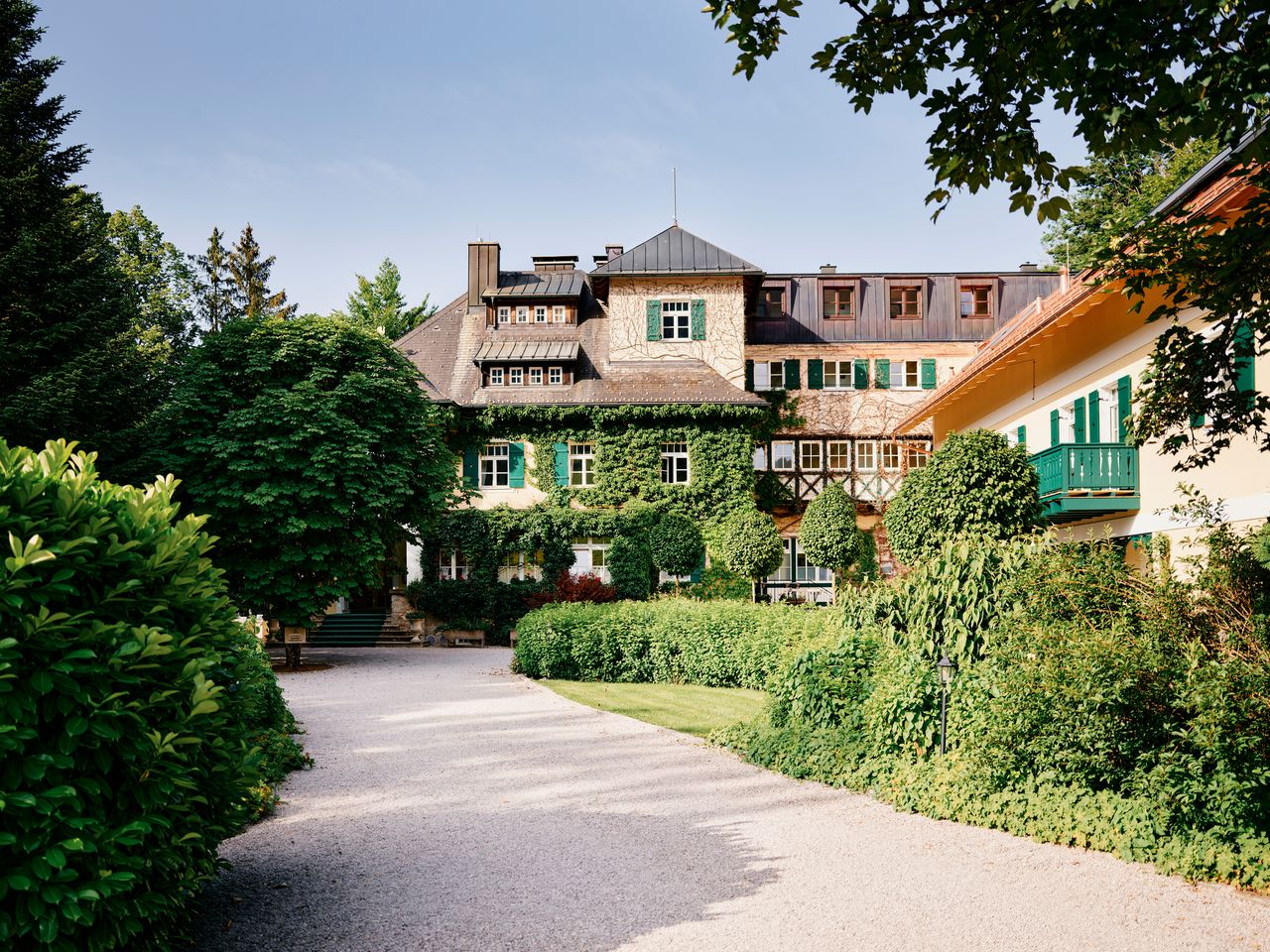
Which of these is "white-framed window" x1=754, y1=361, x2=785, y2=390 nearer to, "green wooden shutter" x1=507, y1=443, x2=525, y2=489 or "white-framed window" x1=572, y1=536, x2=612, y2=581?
"white-framed window" x1=572, y1=536, x2=612, y2=581

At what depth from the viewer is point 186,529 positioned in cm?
464

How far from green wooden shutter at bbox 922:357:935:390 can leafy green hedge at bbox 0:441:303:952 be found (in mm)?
32860

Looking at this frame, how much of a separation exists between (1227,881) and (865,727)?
3636 millimetres

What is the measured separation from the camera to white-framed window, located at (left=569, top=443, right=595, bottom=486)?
1224 inches

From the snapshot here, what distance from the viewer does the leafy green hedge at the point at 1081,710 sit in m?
6.29

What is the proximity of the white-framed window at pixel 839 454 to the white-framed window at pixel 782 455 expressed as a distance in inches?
50.2

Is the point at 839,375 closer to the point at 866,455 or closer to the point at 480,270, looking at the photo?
the point at 866,455

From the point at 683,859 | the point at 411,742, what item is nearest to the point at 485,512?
the point at 411,742

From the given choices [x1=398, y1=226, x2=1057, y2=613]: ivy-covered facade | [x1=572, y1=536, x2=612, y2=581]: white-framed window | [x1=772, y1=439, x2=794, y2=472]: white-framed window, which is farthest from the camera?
[x1=772, y1=439, x2=794, y2=472]: white-framed window

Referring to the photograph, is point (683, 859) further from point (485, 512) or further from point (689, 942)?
point (485, 512)

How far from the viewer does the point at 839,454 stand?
34.6 m

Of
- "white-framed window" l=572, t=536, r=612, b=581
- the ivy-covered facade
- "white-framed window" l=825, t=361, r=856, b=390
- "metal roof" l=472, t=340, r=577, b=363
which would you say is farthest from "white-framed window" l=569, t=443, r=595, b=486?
"white-framed window" l=825, t=361, r=856, b=390

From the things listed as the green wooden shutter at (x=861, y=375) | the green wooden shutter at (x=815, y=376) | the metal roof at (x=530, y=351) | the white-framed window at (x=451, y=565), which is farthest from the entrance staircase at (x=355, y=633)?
the green wooden shutter at (x=861, y=375)

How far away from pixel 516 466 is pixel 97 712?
27381mm
